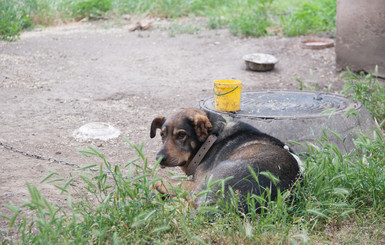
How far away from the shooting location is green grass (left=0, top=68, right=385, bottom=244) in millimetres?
2738

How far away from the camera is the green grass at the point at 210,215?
2738 mm

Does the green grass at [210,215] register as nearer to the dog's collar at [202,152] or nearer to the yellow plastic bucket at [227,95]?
the dog's collar at [202,152]

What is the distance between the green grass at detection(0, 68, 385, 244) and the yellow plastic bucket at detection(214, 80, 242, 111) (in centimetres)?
125

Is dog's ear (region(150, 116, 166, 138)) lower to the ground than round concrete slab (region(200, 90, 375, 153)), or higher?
higher

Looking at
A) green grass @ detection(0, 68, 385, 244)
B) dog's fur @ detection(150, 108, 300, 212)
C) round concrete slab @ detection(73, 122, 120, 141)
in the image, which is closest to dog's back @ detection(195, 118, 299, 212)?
dog's fur @ detection(150, 108, 300, 212)

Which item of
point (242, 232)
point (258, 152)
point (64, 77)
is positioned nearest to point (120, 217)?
point (242, 232)

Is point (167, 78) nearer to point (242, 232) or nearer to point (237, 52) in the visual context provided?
point (237, 52)

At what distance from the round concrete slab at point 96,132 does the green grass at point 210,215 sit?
2.02m

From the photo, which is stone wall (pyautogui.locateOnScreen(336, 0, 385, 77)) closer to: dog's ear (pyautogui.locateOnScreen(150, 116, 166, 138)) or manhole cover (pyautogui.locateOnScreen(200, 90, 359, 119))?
manhole cover (pyautogui.locateOnScreen(200, 90, 359, 119))

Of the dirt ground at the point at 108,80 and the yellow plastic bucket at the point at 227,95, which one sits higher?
the yellow plastic bucket at the point at 227,95

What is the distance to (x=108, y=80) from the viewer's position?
320 inches

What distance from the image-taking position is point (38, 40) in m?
10.5

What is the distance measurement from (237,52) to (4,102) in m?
4.87

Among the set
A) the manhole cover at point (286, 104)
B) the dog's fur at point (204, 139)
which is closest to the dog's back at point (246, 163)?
the dog's fur at point (204, 139)
